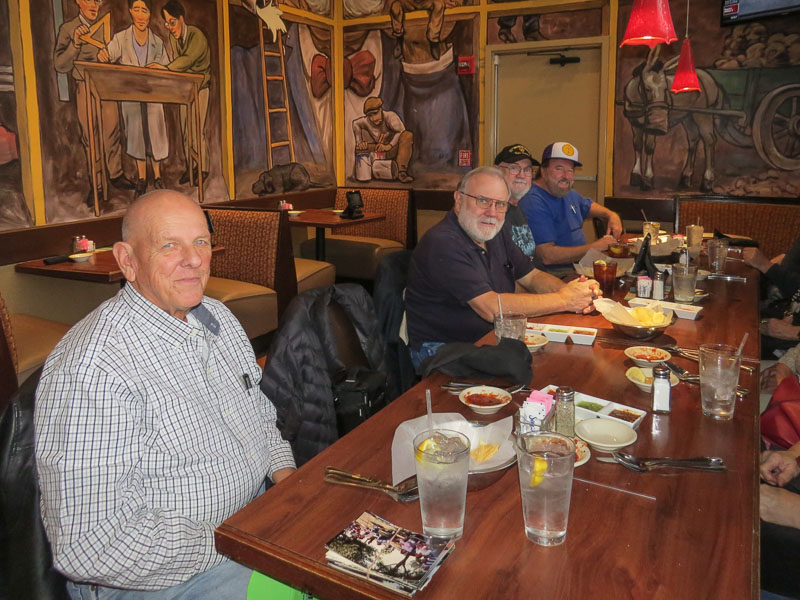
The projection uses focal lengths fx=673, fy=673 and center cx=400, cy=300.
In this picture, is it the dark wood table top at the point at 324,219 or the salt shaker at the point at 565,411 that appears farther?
the dark wood table top at the point at 324,219

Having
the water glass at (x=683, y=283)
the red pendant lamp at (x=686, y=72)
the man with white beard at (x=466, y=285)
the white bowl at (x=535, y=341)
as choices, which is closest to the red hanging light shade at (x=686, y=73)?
the red pendant lamp at (x=686, y=72)

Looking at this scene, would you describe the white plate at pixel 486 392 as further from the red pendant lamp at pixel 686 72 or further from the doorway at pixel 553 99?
the doorway at pixel 553 99

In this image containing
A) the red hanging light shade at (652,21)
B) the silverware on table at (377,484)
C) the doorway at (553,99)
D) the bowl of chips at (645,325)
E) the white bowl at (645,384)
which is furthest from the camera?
the doorway at (553,99)

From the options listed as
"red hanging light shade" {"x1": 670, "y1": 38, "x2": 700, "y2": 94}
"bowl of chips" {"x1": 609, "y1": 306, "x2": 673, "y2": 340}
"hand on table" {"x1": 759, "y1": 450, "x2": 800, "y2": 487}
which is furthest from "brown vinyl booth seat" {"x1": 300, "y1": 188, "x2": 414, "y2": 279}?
"hand on table" {"x1": 759, "y1": 450, "x2": 800, "y2": 487}

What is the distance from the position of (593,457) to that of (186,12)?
5091 mm

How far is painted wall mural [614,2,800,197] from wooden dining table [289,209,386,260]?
2.41 metres

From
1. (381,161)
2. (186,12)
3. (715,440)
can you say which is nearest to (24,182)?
(186,12)

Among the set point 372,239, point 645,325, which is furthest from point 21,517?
point 372,239

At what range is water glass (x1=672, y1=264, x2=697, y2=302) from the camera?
8.86ft

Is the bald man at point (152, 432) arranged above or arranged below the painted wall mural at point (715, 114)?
below

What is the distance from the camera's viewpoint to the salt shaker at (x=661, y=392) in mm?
1612

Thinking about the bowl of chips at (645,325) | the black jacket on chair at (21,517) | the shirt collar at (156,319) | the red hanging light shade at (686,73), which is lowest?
the black jacket on chair at (21,517)

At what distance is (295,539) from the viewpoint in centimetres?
113

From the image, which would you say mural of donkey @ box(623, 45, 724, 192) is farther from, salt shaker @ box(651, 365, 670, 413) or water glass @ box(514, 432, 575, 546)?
water glass @ box(514, 432, 575, 546)
